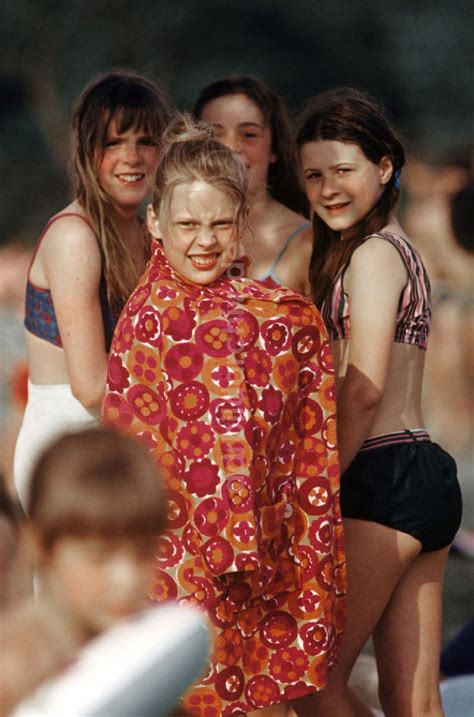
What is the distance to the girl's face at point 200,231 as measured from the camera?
8.29 feet

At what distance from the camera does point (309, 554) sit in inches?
103

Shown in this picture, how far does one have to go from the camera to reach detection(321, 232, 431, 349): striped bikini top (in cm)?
275

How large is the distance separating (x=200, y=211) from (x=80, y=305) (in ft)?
1.59

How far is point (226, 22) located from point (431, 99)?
110 cm

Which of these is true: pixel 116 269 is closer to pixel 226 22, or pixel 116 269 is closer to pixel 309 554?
pixel 309 554

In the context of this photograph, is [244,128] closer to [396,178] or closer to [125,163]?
[125,163]

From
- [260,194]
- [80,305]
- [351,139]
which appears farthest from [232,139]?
[80,305]

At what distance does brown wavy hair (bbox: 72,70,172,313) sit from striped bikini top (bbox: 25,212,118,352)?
0.02 meters

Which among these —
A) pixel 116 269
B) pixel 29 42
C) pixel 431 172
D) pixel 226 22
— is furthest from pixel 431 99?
pixel 116 269

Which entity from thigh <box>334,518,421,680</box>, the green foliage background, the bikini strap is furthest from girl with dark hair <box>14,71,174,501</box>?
the green foliage background

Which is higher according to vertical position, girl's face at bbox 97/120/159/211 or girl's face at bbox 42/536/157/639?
girl's face at bbox 97/120/159/211

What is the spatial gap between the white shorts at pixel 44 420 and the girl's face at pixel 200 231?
1.87 ft

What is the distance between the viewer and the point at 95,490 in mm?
1477

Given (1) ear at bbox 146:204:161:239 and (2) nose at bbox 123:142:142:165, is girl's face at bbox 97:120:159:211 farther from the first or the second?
(1) ear at bbox 146:204:161:239
